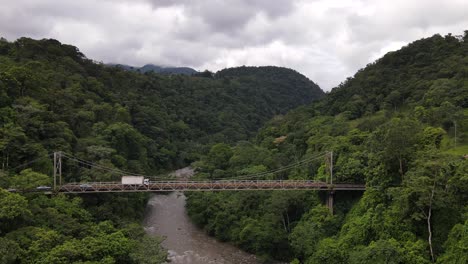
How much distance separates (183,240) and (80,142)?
1104 centimetres

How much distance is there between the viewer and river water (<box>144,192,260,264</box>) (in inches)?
1086

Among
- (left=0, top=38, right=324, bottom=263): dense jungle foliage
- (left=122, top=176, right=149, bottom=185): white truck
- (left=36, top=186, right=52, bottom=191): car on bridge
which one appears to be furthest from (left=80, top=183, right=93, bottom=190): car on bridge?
(left=122, top=176, right=149, bottom=185): white truck

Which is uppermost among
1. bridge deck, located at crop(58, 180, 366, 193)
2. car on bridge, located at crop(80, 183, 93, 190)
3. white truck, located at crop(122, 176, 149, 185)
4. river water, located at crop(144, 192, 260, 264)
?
white truck, located at crop(122, 176, 149, 185)

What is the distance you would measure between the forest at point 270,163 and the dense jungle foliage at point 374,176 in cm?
9

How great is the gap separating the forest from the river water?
36.3 inches

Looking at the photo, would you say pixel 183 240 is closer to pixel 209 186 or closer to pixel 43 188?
pixel 209 186

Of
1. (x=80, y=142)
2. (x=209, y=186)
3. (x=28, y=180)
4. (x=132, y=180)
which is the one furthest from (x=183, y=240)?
(x=28, y=180)

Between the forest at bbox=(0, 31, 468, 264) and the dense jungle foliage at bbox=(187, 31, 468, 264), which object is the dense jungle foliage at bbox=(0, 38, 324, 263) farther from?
the dense jungle foliage at bbox=(187, 31, 468, 264)

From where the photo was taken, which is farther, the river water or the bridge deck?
the bridge deck

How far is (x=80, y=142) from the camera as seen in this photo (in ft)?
107

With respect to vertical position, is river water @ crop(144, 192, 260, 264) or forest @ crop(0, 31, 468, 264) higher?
forest @ crop(0, 31, 468, 264)

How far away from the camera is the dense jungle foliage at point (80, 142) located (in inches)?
795

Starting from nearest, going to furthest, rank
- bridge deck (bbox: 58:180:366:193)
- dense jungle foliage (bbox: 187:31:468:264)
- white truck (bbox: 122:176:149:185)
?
dense jungle foliage (bbox: 187:31:468:264) < bridge deck (bbox: 58:180:366:193) < white truck (bbox: 122:176:149:185)

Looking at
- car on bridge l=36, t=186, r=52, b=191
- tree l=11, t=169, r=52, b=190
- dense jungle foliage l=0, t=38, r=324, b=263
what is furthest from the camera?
car on bridge l=36, t=186, r=52, b=191
